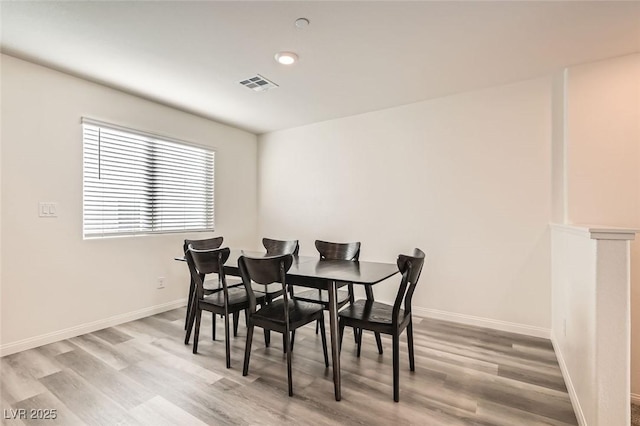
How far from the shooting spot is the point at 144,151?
352 centimetres

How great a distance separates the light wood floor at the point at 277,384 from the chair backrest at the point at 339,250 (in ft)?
2.57

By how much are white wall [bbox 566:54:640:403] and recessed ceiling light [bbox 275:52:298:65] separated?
240 cm

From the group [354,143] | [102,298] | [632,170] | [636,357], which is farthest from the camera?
[354,143]

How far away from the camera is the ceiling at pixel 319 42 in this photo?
1.93 m

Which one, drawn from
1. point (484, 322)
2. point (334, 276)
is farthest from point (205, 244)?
point (484, 322)

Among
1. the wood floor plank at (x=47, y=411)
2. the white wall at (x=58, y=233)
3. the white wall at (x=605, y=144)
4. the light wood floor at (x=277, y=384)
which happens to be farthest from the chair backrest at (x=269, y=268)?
the white wall at (x=605, y=144)

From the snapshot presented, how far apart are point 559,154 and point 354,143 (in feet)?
7.06

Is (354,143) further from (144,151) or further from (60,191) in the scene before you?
(60,191)

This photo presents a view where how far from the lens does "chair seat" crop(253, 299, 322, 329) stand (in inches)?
81.2

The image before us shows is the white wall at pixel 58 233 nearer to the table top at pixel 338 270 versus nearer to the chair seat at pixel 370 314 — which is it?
the table top at pixel 338 270

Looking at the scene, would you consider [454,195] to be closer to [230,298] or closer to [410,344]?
[410,344]

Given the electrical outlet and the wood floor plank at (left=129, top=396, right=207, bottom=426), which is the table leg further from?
the electrical outlet

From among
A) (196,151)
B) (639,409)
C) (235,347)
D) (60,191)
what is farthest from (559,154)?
(60,191)

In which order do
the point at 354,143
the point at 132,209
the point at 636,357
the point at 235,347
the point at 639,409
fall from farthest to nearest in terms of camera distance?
the point at 354,143 → the point at 132,209 → the point at 235,347 → the point at 636,357 → the point at 639,409
